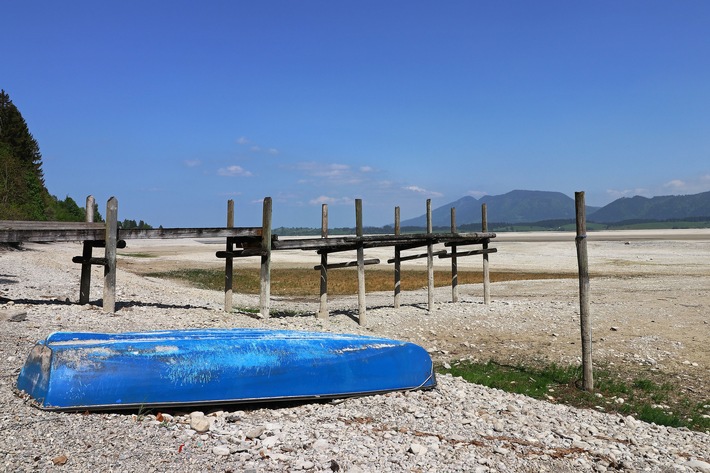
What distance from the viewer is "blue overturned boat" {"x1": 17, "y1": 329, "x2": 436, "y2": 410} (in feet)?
18.6

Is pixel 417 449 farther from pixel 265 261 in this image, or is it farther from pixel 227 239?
pixel 227 239

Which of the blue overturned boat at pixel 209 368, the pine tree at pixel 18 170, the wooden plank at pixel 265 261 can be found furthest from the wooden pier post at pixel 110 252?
the pine tree at pixel 18 170

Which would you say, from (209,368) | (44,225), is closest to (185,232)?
(44,225)

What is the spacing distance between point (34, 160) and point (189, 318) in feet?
210

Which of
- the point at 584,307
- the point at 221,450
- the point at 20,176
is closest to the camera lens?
the point at 221,450

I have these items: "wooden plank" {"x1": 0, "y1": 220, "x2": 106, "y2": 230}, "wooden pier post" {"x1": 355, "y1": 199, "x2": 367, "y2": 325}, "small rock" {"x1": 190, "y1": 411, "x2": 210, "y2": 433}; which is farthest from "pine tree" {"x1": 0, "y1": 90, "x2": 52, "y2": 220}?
"small rock" {"x1": 190, "y1": 411, "x2": 210, "y2": 433}

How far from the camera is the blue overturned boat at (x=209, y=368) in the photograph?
5.68 metres

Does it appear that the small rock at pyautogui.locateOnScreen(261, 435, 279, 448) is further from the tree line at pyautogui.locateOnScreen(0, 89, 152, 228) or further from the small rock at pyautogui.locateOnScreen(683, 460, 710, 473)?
the tree line at pyautogui.locateOnScreen(0, 89, 152, 228)

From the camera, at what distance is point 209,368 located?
6234 mm

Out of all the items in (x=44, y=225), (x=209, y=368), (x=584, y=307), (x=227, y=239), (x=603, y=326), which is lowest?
(x=603, y=326)

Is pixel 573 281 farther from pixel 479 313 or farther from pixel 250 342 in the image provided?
pixel 250 342

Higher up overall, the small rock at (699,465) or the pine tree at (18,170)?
the pine tree at (18,170)

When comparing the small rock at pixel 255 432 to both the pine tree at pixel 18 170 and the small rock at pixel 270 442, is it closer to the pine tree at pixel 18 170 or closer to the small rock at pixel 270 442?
the small rock at pixel 270 442

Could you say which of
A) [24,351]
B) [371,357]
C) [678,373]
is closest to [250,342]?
[371,357]
